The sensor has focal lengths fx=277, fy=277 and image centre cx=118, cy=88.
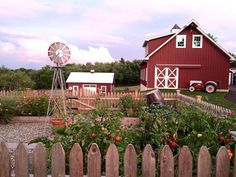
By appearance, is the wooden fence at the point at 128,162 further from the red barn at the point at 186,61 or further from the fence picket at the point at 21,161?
the red barn at the point at 186,61

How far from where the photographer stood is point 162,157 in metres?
2.55

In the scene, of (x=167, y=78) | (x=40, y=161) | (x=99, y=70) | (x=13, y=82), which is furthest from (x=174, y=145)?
(x=99, y=70)

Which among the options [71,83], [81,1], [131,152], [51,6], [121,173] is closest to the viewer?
[131,152]

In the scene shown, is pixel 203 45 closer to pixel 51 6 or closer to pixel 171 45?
pixel 171 45

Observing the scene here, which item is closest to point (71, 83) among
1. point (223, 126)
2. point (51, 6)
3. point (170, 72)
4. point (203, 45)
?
point (170, 72)

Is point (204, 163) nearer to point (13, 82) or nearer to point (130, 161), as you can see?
point (130, 161)

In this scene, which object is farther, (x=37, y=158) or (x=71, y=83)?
(x=71, y=83)

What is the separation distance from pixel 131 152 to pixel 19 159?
1101 millimetres

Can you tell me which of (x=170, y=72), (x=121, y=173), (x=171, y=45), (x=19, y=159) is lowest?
(x=121, y=173)

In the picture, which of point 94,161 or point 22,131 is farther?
point 22,131

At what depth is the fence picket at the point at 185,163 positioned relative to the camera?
2553 mm

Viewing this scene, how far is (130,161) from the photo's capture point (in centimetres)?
258

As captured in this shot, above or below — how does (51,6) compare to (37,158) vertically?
above

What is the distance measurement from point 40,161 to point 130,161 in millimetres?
879
